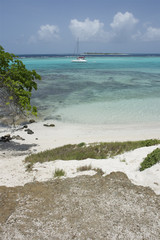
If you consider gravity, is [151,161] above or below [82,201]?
above

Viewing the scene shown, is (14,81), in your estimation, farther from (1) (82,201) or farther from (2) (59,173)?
(1) (82,201)

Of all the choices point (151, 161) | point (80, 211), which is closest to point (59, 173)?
point (80, 211)

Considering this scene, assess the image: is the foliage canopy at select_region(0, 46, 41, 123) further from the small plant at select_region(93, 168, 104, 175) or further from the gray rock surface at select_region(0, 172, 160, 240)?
the gray rock surface at select_region(0, 172, 160, 240)

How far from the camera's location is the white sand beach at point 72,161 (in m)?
8.02

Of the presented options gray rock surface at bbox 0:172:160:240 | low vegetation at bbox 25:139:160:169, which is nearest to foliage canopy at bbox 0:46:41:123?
low vegetation at bbox 25:139:160:169

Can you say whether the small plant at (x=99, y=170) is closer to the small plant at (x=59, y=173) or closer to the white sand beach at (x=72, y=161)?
the white sand beach at (x=72, y=161)

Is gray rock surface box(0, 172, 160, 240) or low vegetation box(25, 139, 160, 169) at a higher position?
gray rock surface box(0, 172, 160, 240)

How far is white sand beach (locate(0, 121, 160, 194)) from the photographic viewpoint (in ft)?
26.3

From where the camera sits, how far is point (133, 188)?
694cm

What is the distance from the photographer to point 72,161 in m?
9.95

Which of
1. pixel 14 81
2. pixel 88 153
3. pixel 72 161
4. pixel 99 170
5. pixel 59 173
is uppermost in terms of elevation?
pixel 14 81

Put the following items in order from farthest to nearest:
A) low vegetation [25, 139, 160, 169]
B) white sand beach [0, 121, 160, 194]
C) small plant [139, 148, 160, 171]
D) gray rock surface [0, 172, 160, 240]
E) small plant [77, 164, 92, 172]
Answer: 1. low vegetation [25, 139, 160, 169]
2. small plant [77, 164, 92, 172]
3. small plant [139, 148, 160, 171]
4. white sand beach [0, 121, 160, 194]
5. gray rock surface [0, 172, 160, 240]

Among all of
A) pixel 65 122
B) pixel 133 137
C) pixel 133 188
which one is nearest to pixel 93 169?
pixel 133 188

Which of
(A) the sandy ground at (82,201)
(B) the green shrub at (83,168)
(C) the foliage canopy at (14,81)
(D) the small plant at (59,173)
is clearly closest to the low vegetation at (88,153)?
(A) the sandy ground at (82,201)
